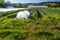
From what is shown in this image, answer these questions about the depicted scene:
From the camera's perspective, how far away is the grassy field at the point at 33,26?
2598 millimetres

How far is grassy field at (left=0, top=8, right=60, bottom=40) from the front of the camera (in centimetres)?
260

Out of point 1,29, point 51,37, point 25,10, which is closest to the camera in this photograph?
point 51,37

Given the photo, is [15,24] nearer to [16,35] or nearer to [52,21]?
[16,35]

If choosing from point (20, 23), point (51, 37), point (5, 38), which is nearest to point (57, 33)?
point (51, 37)

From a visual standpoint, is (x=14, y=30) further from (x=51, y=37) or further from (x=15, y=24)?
(x=51, y=37)

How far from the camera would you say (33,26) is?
2.73 meters

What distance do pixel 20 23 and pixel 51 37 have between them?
2.02ft

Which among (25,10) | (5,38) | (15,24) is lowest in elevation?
(5,38)

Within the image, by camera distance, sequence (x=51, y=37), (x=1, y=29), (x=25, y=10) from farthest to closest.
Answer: (x=25, y=10), (x=1, y=29), (x=51, y=37)

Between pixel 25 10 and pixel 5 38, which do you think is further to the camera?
pixel 25 10

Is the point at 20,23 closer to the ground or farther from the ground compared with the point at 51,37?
farther from the ground

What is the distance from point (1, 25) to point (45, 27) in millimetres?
795

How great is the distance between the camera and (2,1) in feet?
9.93

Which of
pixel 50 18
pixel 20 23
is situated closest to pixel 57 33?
pixel 50 18
